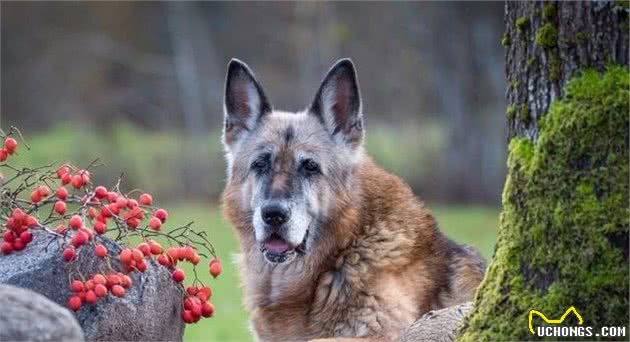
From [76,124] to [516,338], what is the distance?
2582cm

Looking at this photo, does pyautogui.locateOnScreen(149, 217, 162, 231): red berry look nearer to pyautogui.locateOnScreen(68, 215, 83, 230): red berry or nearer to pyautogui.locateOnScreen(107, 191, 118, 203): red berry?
pyautogui.locateOnScreen(107, 191, 118, 203): red berry

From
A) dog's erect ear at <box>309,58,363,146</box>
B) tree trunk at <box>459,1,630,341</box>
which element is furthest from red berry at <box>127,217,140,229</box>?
tree trunk at <box>459,1,630,341</box>

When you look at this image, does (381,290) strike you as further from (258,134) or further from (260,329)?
(258,134)

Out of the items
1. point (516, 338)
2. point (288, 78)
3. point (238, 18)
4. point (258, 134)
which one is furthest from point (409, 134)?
point (516, 338)

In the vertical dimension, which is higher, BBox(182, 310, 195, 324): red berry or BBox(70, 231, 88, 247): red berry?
BBox(70, 231, 88, 247): red berry

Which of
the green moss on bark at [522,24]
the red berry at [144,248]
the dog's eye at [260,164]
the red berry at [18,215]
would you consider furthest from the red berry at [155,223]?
the green moss on bark at [522,24]

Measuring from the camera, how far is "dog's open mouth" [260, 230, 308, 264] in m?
6.85

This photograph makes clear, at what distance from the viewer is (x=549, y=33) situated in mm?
5109

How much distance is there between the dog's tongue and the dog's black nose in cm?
15

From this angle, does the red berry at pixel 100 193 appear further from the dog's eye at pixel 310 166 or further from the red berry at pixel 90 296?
the dog's eye at pixel 310 166

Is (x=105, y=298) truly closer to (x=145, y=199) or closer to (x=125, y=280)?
(x=125, y=280)

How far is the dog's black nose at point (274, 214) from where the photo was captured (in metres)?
6.70

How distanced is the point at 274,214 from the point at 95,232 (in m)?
1.30

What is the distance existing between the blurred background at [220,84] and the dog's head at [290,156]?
13.4 meters
